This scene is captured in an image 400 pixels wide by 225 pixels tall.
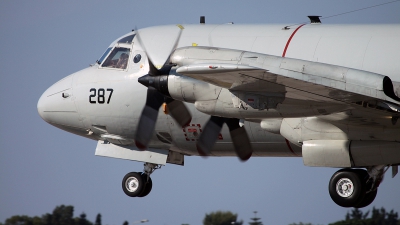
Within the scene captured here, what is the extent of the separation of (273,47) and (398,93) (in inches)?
151

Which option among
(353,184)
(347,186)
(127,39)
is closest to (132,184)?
(127,39)

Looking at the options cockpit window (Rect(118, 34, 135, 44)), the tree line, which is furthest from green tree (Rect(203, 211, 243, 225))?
cockpit window (Rect(118, 34, 135, 44))

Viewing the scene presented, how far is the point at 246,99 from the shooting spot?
701 inches

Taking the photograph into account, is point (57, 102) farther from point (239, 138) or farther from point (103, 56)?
point (239, 138)

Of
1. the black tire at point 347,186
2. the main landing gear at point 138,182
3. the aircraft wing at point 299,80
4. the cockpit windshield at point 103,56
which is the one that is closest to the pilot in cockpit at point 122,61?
the cockpit windshield at point 103,56

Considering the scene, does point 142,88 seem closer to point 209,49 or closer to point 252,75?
point 209,49

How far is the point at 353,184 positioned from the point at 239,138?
3540mm

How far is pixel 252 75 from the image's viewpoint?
1636 cm

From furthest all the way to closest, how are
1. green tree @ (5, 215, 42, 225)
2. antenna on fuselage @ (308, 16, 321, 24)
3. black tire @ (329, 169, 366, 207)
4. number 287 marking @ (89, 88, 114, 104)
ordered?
1. green tree @ (5, 215, 42, 225)
2. number 287 marking @ (89, 88, 114, 104)
3. antenna on fuselage @ (308, 16, 321, 24)
4. black tire @ (329, 169, 366, 207)

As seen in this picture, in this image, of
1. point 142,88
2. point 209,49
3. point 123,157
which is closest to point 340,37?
point 209,49

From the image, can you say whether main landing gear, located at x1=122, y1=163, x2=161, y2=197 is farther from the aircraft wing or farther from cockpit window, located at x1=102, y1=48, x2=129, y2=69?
the aircraft wing

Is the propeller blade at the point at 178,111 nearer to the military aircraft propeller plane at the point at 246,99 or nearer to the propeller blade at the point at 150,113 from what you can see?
the military aircraft propeller plane at the point at 246,99

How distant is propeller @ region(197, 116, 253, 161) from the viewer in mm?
20562

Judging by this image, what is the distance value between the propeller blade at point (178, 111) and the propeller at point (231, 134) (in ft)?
2.10
